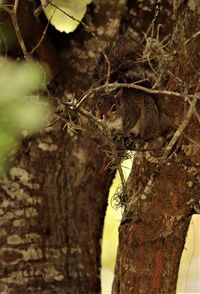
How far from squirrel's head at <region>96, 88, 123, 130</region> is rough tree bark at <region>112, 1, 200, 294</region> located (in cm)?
15

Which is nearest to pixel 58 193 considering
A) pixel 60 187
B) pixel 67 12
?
pixel 60 187

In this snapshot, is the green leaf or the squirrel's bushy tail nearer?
the squirrel's bushy tail

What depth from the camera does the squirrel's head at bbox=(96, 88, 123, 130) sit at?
1.66m

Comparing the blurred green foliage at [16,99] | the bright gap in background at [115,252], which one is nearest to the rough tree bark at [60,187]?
the bright gap in background at [115,252]

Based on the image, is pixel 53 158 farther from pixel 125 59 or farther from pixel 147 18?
pixel 125 59

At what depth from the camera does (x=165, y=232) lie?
190cm

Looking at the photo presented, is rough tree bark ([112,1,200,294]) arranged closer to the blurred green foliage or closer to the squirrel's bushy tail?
the squirrel's bushy tail

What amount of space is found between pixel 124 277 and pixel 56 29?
0.91 meters

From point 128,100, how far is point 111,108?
55 mm

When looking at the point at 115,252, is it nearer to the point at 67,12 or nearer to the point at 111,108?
the point at 67,12

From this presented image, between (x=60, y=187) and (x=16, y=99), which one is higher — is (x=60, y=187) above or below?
above

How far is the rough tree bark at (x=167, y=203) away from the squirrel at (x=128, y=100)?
75mm

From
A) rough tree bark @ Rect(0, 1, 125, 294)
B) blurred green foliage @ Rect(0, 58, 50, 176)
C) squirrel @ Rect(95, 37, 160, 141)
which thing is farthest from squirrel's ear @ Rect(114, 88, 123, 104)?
rough tree bark @ Rect(0, 1, 125, 294)

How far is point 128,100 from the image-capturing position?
5.59 ft
